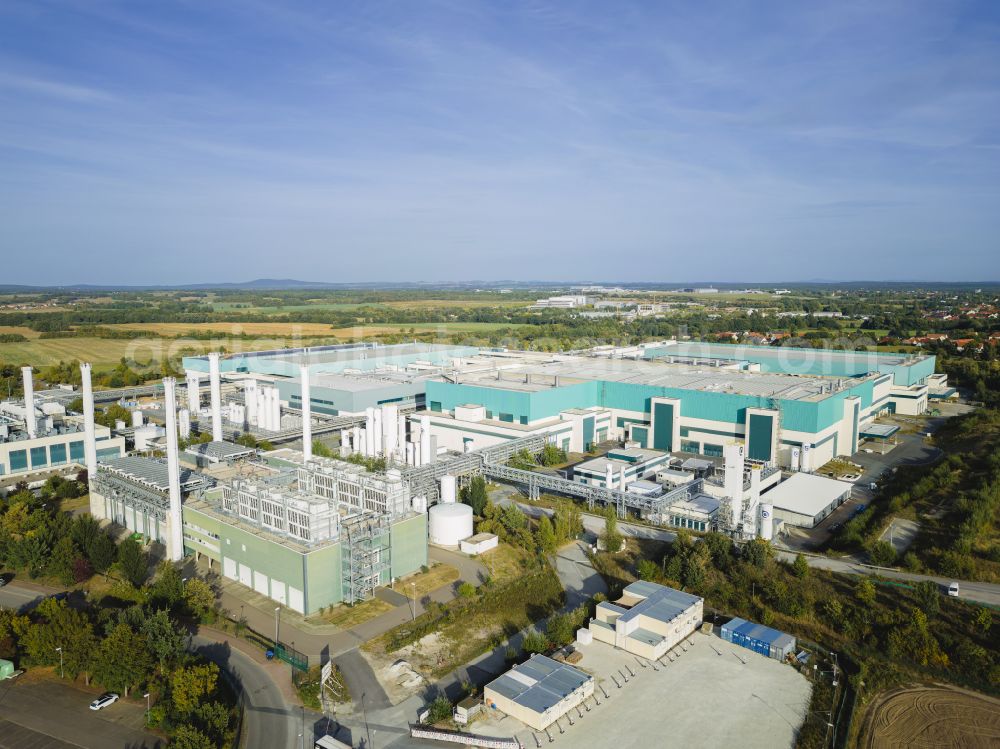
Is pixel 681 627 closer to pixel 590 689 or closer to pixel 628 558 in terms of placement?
pixel 590 689

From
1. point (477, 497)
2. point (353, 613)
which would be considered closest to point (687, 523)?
point (477, 497)

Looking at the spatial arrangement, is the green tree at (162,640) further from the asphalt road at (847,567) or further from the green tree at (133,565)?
the asphalt road at (847,567)

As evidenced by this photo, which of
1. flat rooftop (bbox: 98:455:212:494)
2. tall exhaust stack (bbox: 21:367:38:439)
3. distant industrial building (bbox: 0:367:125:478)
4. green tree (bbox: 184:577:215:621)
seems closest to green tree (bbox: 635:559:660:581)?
green tree (bbox: 184:577:215:621)

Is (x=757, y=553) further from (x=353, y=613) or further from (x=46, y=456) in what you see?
(x=46, y=456)

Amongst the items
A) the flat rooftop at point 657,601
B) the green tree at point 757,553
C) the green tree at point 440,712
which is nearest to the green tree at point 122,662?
the green tree at point 440,712

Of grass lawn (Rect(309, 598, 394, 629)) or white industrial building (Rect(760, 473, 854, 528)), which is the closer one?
grass lawn (Rect(309, 598, 394, 629))

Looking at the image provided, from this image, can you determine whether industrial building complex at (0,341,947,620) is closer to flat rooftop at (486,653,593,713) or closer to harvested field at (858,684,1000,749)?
flat rooftop at (486,653,593,713)
